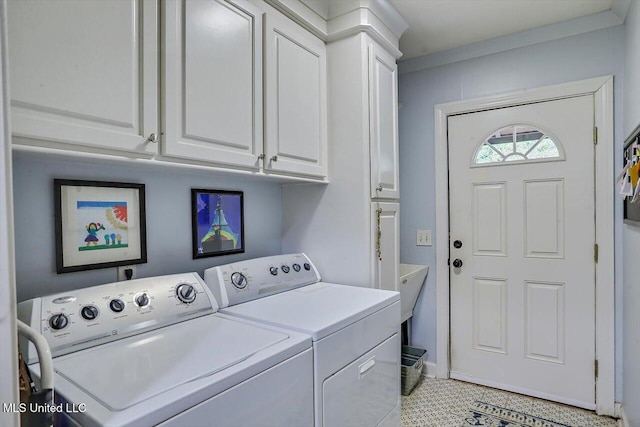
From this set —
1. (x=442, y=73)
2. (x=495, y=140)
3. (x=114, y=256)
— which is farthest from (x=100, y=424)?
(x=442, y=73)

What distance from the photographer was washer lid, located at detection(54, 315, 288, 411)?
80cm

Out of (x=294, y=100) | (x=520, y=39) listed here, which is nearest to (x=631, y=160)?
(x=520, y=39)

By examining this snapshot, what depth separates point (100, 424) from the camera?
68cm

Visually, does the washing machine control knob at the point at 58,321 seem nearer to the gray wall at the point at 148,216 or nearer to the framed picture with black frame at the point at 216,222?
the gray wall at the point at 148,216

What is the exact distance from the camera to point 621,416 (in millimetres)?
2068

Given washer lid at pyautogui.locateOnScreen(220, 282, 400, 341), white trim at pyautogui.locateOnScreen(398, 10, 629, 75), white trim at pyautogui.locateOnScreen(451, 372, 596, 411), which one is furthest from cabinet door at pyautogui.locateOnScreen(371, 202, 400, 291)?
white trim at pyautogui.locateOnScreen(398, 10, 629, 75)

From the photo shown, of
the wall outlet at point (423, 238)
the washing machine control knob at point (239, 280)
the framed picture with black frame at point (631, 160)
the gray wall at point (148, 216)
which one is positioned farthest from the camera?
the wall outlet at point (423, 238)

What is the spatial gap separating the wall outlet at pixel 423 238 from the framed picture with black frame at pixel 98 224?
196 centimetres

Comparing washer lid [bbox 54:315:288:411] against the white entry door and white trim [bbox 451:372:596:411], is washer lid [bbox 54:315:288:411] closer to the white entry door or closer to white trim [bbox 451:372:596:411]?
the white entry door

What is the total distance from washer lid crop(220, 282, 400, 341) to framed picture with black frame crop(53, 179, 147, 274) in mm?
446

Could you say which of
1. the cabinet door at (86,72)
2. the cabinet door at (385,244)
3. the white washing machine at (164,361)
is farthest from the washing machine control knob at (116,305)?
the cabinet door at (385,244)

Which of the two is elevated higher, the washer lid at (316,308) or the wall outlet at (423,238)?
the wall outlet at (423,238)

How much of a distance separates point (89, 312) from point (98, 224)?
1.11ft

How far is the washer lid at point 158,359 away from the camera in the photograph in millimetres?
803
